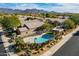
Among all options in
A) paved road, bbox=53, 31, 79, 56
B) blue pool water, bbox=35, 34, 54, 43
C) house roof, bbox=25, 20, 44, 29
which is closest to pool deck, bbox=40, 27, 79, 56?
paved road, bbox=53, 31, 79, 56

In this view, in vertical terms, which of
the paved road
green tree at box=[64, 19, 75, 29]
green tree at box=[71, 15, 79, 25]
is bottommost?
the paved road

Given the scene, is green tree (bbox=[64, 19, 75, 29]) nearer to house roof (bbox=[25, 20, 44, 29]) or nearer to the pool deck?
the pool deck

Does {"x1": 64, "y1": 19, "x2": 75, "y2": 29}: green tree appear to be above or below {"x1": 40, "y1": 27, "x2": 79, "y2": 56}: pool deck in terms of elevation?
above

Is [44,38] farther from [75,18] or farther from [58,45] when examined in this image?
[75,18]

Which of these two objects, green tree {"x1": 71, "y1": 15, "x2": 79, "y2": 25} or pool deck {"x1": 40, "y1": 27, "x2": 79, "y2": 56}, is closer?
pool deck {"x1": 40, "y1": 27, "x2": 79, "y2": 56}

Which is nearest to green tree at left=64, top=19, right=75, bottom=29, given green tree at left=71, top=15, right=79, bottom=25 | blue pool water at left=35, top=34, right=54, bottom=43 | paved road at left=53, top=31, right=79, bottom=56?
green tree at left=71, top=15, right=79, bottom=25

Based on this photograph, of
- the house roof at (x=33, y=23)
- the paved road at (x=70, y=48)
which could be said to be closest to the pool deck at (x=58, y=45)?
the paved road at (x=70, y=48)

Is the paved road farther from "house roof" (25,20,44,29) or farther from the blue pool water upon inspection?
"house roof" (25,20,44,29)

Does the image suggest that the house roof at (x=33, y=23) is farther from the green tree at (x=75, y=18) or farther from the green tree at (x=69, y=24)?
the green tree at (x=75, y=18)

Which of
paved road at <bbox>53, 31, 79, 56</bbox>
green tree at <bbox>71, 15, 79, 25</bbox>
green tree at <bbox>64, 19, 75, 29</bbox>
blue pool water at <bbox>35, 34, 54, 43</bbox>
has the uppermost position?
green tree at <bbox>71, 15, 79, 25</bbox>
